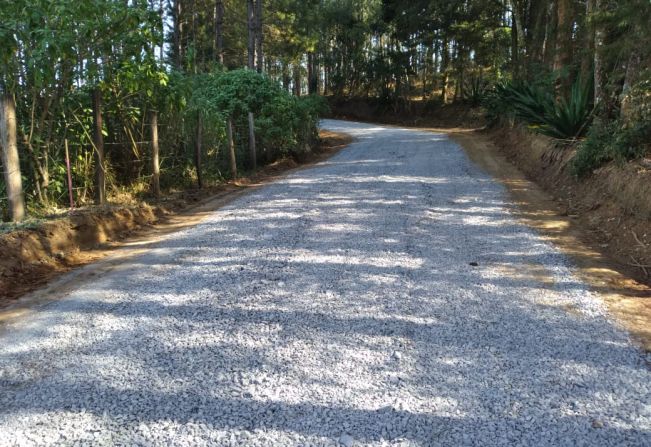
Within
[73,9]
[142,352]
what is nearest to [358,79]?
[73,9]

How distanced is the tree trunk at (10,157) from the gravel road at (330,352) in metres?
1.67

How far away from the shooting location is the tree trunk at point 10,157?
582 cm

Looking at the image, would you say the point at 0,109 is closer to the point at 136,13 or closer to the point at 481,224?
the point at 136,13

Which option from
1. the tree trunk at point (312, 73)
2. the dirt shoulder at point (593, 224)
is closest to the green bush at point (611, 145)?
the dirt shoulder at point (593, 224)

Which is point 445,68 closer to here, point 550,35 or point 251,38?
point 550,35

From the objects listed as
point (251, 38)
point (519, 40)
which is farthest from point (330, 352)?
point (519, 40)

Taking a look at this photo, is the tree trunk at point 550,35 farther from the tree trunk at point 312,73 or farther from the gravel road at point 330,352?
the tree trunk at point 312,73

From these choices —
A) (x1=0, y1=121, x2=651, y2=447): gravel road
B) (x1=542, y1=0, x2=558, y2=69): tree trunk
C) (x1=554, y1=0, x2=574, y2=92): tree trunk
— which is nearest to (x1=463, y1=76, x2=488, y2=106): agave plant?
(x1=542, y1=0, x2=558, y2=69): tree trunk

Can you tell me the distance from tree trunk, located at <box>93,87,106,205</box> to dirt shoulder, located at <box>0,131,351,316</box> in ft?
1.27

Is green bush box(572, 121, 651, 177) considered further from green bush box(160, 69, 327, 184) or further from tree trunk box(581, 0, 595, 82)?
green bush box(160, 69, 327, 184)

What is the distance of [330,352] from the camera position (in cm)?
343

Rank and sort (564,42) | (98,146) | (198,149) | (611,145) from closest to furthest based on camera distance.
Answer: (98,146) < (611,145) < (198,149) < (564,42)

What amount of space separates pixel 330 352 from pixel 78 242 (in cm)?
402

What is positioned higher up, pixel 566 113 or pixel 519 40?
pixel 519 40
